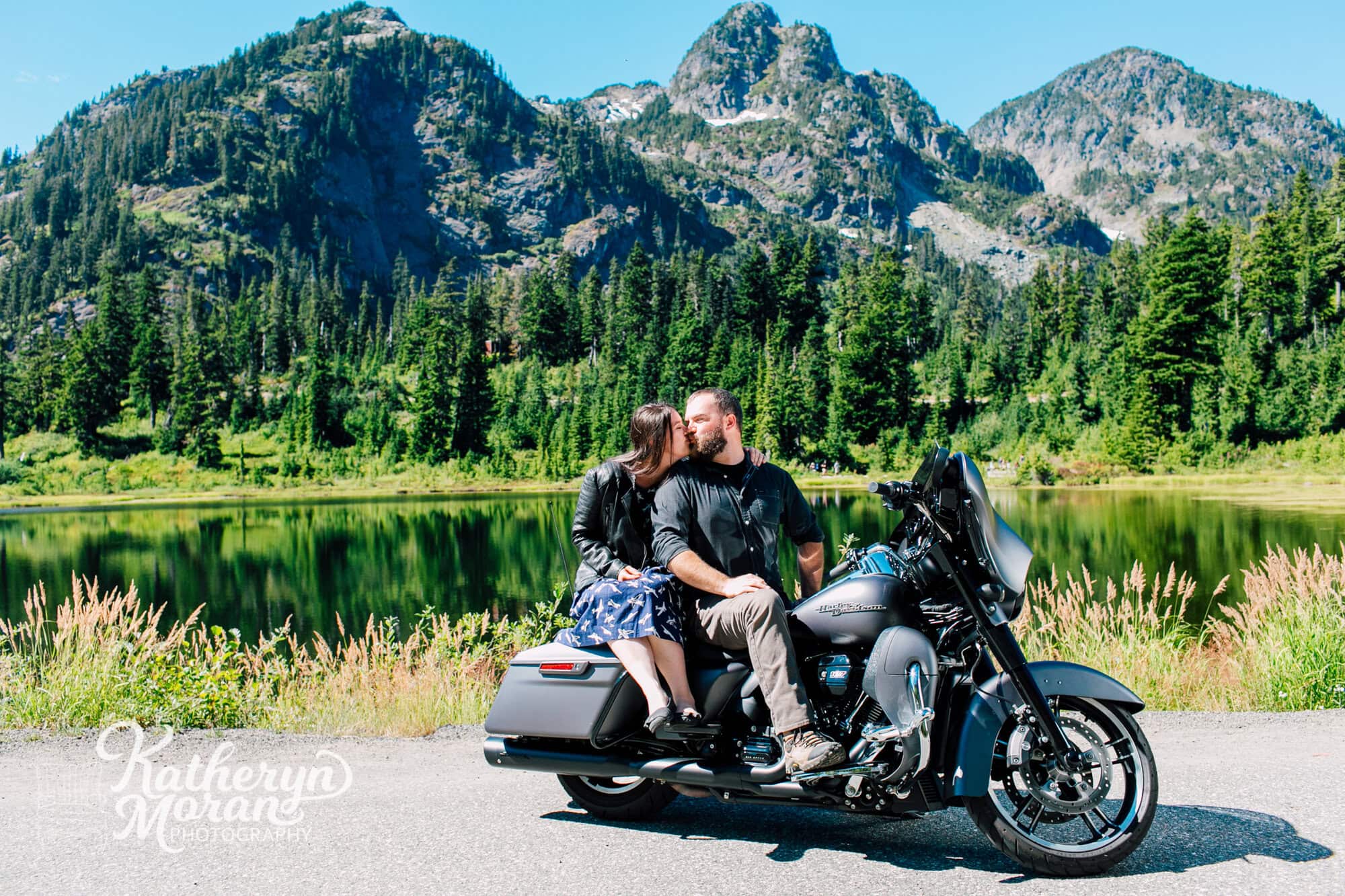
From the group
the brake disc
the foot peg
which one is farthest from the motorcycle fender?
the foot peg

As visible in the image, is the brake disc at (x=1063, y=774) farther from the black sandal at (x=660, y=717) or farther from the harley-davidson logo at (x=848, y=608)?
the black sandal at (x=660, y=717)

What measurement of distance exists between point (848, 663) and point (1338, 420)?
54644 mm

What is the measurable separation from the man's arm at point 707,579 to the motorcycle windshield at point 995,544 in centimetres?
92

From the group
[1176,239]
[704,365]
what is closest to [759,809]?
[1176,239]

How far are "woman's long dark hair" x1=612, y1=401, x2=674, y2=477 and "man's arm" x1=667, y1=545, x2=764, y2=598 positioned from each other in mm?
557

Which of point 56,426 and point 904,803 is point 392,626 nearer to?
point 904,803

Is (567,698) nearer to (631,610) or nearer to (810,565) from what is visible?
(631,610)

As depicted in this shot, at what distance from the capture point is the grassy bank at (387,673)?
730 centimetres

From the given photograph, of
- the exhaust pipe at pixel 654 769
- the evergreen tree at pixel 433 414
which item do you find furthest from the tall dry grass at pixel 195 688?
the evergreen tree at pixel 433 414

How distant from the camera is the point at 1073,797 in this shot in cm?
396

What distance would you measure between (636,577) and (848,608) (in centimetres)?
94

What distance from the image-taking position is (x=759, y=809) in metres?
4.91

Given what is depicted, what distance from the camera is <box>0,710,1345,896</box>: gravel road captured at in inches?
150

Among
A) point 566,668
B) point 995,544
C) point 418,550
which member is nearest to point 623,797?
point 566,668
